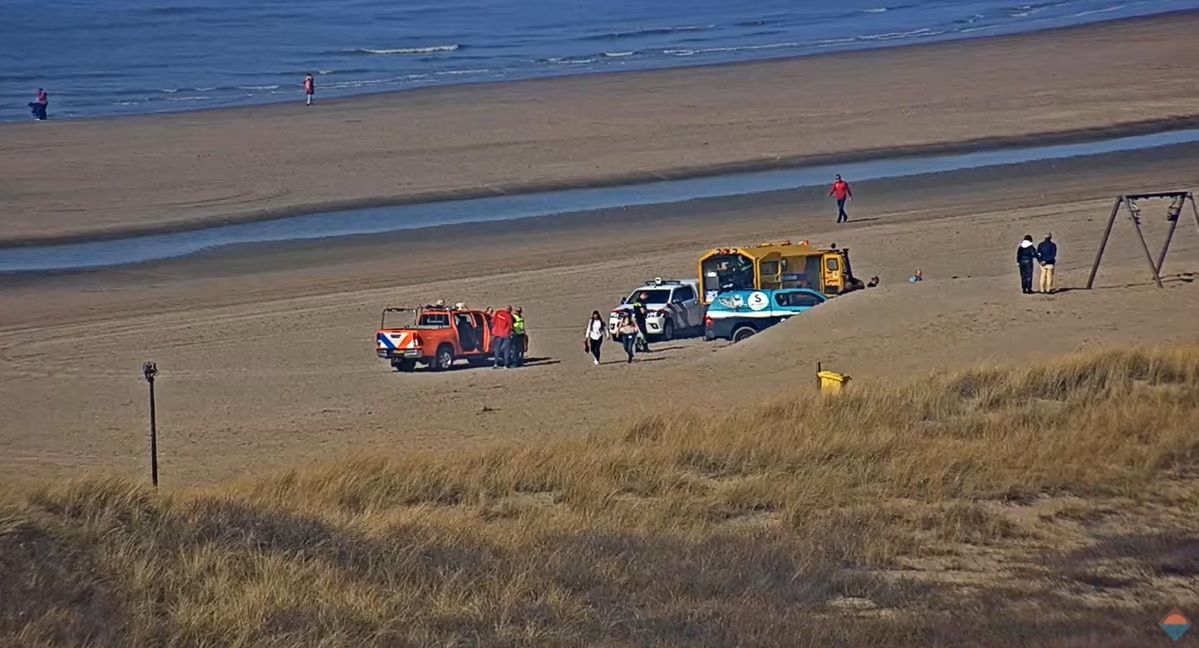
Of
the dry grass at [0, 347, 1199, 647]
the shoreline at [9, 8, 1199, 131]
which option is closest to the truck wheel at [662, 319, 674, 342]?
the dry grass at [0, 347, 1199, 647]

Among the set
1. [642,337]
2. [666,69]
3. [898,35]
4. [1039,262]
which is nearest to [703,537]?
[642,337]

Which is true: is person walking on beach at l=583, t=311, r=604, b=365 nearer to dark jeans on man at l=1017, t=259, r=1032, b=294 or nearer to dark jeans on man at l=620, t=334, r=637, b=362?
dark jeans on man at l=620, t=334, r=637, b=362

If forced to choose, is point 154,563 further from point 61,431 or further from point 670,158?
point 670,158

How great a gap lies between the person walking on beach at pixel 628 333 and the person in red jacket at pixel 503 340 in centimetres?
165

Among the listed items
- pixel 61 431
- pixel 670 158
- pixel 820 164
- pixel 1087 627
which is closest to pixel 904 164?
pixel 820 164

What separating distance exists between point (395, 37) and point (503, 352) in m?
57.5

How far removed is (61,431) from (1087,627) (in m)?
15.1

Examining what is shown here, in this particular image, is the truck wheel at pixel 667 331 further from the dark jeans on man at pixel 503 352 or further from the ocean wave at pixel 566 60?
the ocean wave at pixel 566 60

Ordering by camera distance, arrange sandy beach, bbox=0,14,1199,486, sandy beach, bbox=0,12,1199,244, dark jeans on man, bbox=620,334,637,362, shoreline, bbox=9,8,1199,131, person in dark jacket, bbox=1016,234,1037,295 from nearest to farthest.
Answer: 1. sandy beach, bbox=0,14,1199,486
2. dark jeans on man, bbox=620,334,637,362
3. person in dark jacket, bbox=1016,234,1037,295
4. sandy beach, bbox=0,12,1199,244
5. shoreline, bbox=9,8,1199,131

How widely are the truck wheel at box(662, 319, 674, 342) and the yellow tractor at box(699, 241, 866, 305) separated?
36.8 inches

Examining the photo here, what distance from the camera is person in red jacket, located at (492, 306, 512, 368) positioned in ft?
77.8

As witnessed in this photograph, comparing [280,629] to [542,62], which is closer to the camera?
[280,629]

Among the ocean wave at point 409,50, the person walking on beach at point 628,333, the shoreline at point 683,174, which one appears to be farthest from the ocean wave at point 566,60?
the person walking on beach at point 628,333

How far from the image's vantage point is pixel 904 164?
41.5 meters
